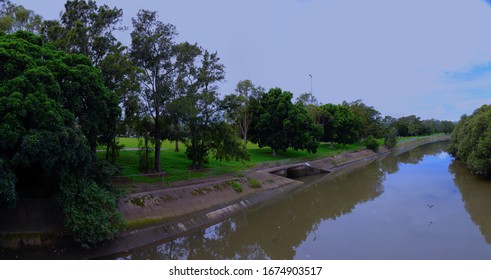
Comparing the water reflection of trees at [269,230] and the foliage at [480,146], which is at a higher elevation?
the foliage at [480,146]

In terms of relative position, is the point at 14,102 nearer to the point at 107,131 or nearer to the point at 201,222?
the point at 107,131

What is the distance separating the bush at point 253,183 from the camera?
31.2 meters

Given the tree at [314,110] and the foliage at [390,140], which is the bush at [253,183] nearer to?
the tree at [314,110]

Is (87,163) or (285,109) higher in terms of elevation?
(285,109)

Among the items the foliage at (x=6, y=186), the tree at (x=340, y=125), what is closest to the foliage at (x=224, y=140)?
the foliage at (x=6, y=186)

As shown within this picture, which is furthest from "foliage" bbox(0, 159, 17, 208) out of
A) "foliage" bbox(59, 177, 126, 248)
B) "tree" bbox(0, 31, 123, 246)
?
"foliage" bbox(59, 177, 126, 248)

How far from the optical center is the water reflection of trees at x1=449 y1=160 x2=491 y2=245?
71.0ft

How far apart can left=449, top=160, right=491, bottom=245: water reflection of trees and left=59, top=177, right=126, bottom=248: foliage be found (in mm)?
19047

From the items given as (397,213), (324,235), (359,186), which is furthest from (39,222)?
(359,186)

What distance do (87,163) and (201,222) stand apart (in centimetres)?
856

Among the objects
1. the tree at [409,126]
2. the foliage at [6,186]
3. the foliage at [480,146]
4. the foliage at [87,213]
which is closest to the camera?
the foliage at [6,186]

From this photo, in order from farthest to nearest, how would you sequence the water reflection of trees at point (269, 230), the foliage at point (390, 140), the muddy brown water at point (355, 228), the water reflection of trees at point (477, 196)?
the foliage at point (390, 140), the water reflection of trees at point (477, 196), the water reflection of trees at point (269, 230), the muddy brown water at point (355, 228)

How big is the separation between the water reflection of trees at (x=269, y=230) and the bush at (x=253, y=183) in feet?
9.12

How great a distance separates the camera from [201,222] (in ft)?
72.3
